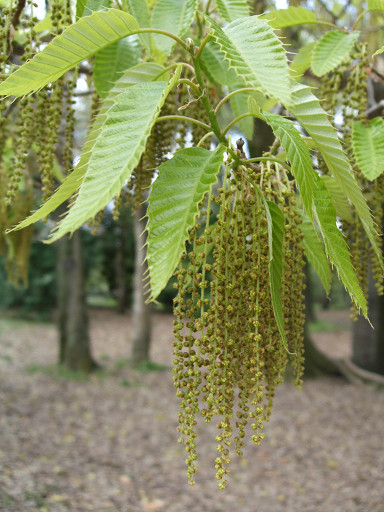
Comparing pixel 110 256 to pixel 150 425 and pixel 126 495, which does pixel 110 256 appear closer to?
pixel 150 425

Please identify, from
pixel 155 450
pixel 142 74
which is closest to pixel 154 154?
pixel 142 74

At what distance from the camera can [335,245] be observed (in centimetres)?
93

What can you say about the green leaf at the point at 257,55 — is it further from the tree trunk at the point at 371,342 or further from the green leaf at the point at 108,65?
the tree trunk at the point at 371,342

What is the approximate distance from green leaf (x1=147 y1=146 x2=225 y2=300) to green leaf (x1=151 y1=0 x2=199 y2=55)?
16.7 inches

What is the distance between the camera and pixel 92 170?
0.73 metres

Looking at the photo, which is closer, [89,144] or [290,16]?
[89,144]

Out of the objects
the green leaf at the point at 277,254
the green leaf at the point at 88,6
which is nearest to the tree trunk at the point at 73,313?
the green leaf at the point at 88,6

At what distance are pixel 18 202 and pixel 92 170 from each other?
7.59 feet

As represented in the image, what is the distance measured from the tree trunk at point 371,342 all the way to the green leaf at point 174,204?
242 inches

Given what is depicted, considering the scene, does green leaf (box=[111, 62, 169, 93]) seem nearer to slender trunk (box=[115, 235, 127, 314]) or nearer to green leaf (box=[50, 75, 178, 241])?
green leaf (box=[50, 75, 178, 241])

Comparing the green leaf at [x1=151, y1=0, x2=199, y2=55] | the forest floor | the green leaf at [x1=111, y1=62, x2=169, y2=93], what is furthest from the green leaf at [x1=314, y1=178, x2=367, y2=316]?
the forest floor

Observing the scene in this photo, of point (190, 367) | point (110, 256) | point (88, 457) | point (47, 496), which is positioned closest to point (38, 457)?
point (88, 457)

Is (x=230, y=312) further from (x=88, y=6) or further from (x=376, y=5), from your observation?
(x=376, y=5)

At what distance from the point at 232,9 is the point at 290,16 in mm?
287
